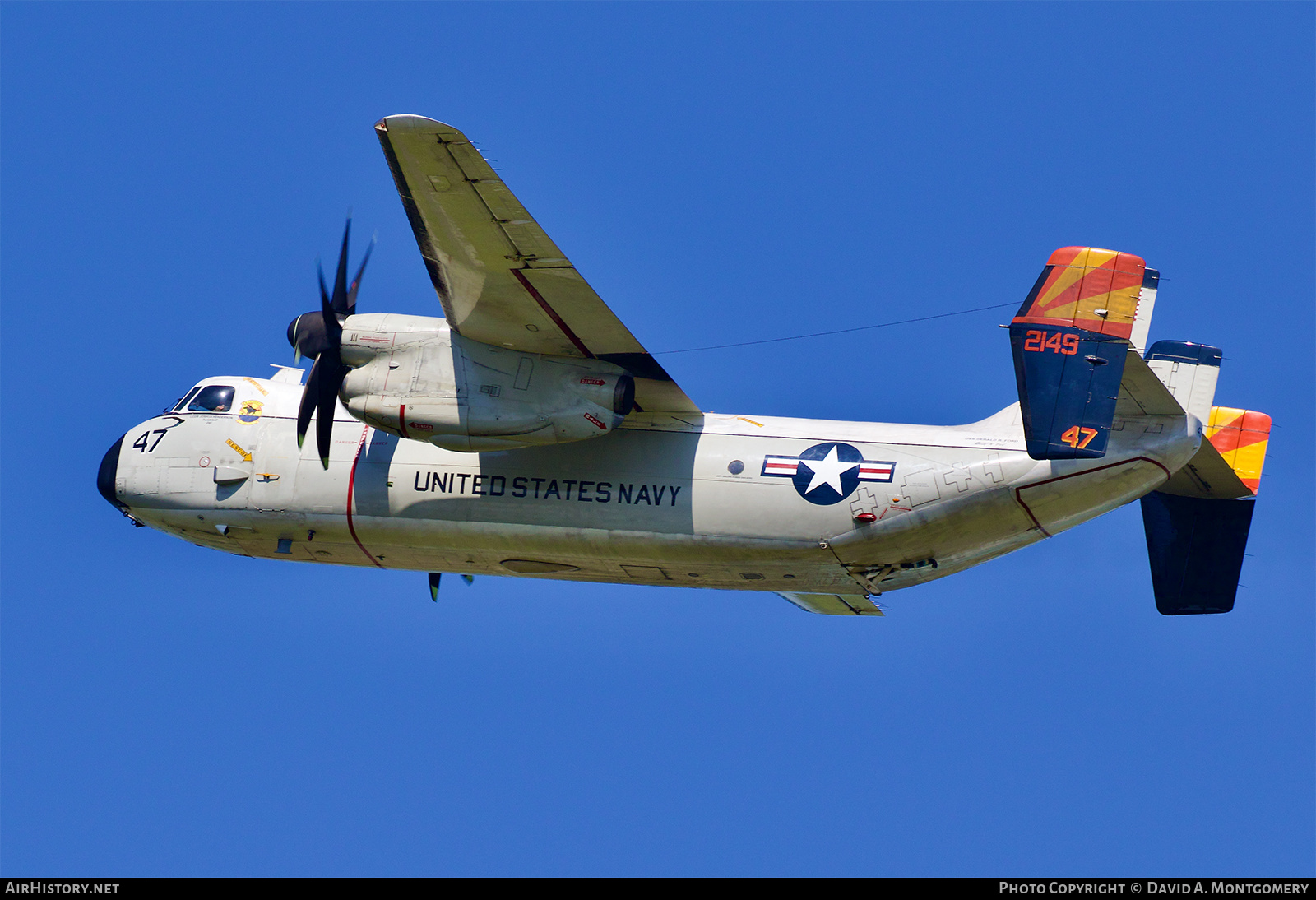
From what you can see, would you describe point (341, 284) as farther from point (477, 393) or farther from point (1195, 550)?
point (1195, 550)

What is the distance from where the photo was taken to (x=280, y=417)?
25875mm

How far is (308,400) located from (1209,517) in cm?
1466

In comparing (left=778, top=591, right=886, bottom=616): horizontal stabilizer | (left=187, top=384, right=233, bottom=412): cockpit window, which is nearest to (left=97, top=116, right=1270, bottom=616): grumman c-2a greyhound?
(left=187, top=384, right=233, bottom=412): cockpit window

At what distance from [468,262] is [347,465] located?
4.66 metres

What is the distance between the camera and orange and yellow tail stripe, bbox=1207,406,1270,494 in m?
24.6

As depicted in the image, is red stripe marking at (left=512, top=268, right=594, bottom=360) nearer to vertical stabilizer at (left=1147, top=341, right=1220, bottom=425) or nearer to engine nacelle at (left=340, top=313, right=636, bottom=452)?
engine nacelle at (left=340, top=313, right=636, bottom=452)

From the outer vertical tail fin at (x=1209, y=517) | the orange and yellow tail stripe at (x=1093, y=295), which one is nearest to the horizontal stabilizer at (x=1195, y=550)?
the outer vertical tail fin at (x=1209, y=517)

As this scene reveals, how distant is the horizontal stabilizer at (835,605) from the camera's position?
86.9 feet

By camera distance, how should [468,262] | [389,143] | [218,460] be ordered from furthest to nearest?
[218,460], [468,262], [389,143]

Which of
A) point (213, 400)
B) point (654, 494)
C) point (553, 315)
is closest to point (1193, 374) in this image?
point (654, 494)

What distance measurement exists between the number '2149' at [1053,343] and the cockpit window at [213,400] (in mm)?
13512

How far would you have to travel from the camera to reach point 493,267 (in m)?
22.2

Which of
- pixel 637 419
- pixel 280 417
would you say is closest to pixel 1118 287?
pixel 637 419
